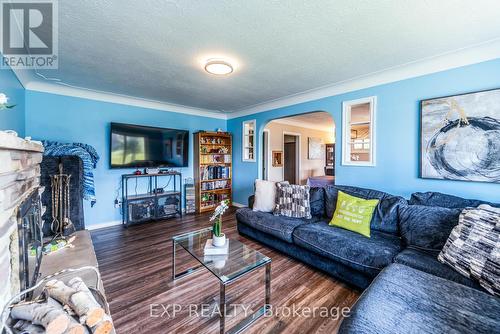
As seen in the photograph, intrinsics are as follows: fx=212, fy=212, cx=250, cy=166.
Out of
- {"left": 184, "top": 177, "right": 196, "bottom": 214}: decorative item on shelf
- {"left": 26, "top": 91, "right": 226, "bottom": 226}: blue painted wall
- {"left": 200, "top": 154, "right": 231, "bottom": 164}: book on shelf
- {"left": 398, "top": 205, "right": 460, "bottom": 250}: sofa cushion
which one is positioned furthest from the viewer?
{"left": 200, "top": 154, "right": 231, "bottom": 164}: book on shelf

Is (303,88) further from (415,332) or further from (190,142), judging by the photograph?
(415,332)

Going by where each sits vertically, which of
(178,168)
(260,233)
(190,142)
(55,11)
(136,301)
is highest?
(55,11)

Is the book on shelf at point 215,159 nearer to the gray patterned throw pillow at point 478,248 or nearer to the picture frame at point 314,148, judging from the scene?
the picture frame at point 314,148

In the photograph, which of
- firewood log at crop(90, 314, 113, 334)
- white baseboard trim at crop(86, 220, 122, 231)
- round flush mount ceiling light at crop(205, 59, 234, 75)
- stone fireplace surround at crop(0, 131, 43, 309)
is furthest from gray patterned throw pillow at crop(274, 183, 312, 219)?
white baseboard trim at crop(86, 220, 122, 231)

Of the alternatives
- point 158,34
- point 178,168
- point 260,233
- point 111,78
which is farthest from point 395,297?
point 178,168

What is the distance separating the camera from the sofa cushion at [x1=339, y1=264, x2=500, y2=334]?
1.02 m

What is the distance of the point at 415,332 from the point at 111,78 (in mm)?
3952

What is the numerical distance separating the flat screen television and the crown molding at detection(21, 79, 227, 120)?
52cm

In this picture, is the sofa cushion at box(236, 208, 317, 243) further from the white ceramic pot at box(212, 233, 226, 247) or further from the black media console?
the black media console

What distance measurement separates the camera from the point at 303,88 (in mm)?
3436

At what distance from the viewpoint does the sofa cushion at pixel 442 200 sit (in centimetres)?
209

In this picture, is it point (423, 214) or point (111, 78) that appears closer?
point (423, 214)

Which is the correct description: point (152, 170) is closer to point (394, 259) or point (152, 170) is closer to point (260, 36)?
point (260, 36)

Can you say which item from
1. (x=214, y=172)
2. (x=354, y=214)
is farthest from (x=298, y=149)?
(x=354, y=214)
